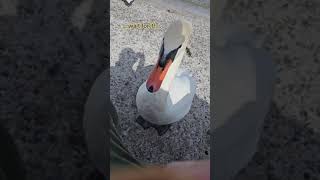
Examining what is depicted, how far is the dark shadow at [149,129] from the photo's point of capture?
2174 millimetres

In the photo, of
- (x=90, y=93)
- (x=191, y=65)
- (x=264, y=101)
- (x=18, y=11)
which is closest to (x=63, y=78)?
(x=90, y=93)

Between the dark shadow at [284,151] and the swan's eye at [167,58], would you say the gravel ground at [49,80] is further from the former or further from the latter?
the dark shadow at [284,151]

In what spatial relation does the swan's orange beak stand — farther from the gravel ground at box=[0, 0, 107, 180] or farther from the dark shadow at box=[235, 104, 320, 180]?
the dark shadow at box=[235, 104, 320, 180]

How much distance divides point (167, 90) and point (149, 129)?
17 centimetres

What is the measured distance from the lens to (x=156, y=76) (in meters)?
2.24

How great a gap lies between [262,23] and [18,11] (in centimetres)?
89

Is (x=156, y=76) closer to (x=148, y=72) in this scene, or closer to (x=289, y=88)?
(x=148, y=72)

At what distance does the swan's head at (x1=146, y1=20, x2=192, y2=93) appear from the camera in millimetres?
2168

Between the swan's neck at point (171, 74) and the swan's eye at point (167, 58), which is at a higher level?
the swan's eye at point (167, 58)

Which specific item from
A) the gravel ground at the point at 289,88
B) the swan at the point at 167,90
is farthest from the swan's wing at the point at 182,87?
the gravel ground at the point at 289,88

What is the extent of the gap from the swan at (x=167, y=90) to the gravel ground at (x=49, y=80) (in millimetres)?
256

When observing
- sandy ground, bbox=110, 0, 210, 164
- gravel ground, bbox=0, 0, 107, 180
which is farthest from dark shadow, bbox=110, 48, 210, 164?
gravel ground, bbox=0, 0, 107, 180

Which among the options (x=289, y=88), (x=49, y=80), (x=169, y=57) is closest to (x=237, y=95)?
(x=289, y=88)

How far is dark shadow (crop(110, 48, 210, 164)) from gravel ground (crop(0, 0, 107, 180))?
0.14 m
